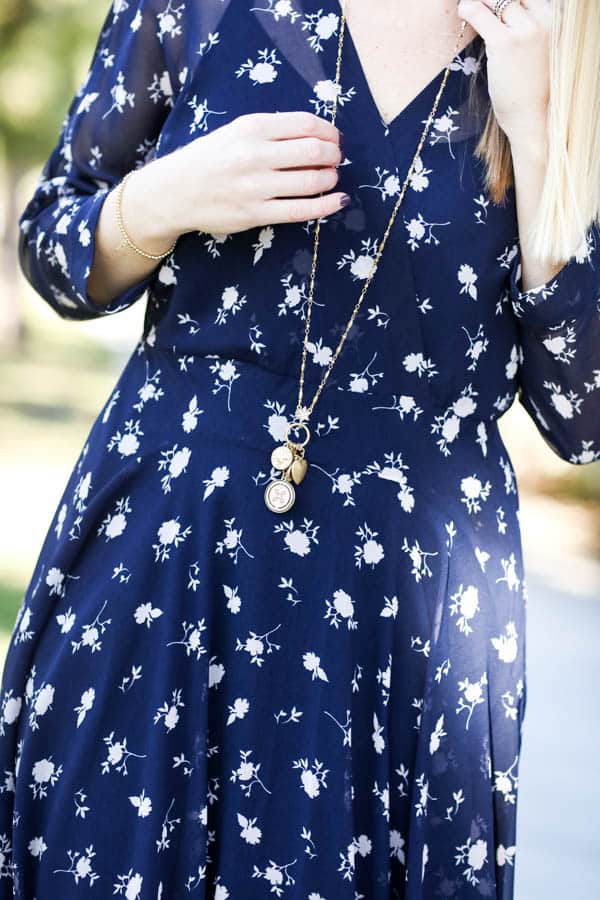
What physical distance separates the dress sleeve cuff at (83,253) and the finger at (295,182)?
0.87ft

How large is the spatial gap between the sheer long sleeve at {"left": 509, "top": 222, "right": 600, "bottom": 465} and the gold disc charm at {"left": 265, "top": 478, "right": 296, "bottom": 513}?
1.24ft

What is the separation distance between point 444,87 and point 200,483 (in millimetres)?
595

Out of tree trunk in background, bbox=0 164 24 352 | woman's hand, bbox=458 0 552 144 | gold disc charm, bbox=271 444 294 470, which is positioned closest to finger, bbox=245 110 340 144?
woman's hand, bbox=458 0 552 144

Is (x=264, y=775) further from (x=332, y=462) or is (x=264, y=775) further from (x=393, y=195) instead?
(x=393, y=195)

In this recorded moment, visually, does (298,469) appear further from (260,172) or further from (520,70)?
(520,70)

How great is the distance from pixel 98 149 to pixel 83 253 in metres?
0.20

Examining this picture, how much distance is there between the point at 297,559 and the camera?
1418 mm

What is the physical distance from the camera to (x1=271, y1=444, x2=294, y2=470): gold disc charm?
1.40 m

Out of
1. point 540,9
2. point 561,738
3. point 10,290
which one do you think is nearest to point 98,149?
point 540,9

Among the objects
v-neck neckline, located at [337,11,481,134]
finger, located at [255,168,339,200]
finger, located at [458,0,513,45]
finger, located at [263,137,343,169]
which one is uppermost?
finger, located at [458,0,513,45]

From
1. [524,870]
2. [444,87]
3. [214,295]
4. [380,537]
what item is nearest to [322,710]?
[380,537]

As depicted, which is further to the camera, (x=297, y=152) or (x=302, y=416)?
(x=302, y=416)

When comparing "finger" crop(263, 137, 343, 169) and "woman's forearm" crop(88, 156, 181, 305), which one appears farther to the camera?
"woman's forearm" crop(88, 156, 181, 305)

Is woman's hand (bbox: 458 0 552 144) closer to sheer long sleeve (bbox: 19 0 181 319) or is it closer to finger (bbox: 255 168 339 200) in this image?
finger (bbox: 255 168 339 200)
